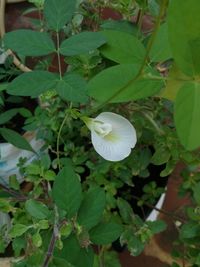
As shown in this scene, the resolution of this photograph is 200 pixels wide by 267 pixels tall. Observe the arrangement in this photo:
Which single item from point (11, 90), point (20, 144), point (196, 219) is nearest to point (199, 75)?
point (11, 90)

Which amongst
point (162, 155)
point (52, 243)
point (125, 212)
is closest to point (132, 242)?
point (125, 212)

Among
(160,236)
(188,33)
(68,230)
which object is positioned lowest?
(160,236)

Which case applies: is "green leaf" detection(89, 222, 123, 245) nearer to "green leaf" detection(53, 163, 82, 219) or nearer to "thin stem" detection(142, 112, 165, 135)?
"green leaf" detection(53, 163, 82, 219)

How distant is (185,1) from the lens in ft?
1.49

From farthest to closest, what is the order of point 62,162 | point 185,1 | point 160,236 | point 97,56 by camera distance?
point 160,236
point 62,162
point 97,56
point 185,1

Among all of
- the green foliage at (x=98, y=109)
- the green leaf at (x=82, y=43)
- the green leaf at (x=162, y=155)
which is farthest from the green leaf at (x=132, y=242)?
the green leaf at (x=82, y=43)

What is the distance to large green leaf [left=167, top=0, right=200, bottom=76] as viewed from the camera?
0.46m

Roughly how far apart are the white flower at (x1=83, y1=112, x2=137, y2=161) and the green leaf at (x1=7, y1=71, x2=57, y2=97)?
0.07 metres

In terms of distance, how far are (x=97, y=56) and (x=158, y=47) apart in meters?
0.11

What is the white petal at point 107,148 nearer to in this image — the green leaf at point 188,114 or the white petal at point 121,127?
the white petal at point 121,127

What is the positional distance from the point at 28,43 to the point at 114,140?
0.16 m

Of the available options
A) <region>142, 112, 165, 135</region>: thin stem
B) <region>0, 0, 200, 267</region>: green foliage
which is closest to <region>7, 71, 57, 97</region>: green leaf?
<region>0, 0, 200, 267</region>: green foliage

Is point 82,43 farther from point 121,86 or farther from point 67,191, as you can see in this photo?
point 67,191

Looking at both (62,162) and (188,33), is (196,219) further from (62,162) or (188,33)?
(188,33)
